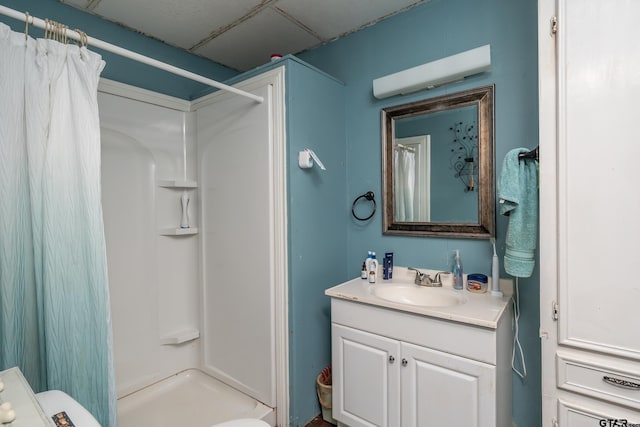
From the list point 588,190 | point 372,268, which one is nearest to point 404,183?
point 372,268

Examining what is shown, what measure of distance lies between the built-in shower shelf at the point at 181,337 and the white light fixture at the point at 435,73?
6.90 ft

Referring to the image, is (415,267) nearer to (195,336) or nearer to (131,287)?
(195,336)

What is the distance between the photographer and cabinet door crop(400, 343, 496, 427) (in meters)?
1.26

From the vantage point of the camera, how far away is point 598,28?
1033 mm

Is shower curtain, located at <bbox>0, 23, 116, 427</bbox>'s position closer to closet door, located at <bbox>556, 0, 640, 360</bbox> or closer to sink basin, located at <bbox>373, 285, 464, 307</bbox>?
sink basin, located at <bbox>373, 285, 464, 307</bbox>

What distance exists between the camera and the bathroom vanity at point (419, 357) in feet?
4.19

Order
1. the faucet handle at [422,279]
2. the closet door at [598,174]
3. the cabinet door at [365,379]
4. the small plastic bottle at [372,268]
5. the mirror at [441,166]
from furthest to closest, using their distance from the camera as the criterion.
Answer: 1. the small plastic bottle at [372,268]
2. the faucet handle at [422,279]
3. the mirror at [441,166]
4. the cabinet door at [365,379]
5. the closet door at [598,174]

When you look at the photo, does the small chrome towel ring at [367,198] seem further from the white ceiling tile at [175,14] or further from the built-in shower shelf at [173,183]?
the white ceiling tile at [175,14]

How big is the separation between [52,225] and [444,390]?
1667 millimetres

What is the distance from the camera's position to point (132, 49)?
2.04 metres

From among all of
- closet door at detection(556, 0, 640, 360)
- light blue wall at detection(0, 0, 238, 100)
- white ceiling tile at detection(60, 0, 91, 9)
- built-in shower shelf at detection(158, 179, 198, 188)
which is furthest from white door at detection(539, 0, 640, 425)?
white ceiling tile at detection(60, 0, 91, 9)

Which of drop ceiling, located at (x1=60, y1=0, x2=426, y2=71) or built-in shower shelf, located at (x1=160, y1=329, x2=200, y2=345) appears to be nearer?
drop ceiling, located at (x1=60, y1=0, x2=426, y2=71)

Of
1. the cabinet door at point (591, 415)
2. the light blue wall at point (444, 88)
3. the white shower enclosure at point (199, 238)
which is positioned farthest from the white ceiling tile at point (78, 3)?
the cabinet door at point (591, 415)

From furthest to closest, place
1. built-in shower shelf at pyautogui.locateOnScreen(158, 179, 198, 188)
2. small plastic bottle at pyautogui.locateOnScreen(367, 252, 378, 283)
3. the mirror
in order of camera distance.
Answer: built-in shower shelf at pyautogui.locateOnScreen(158, 179, 198, 188) < small plastic bottle at pyautogui.locateOnScreen(367, 252, 378, 283) < the mirror
